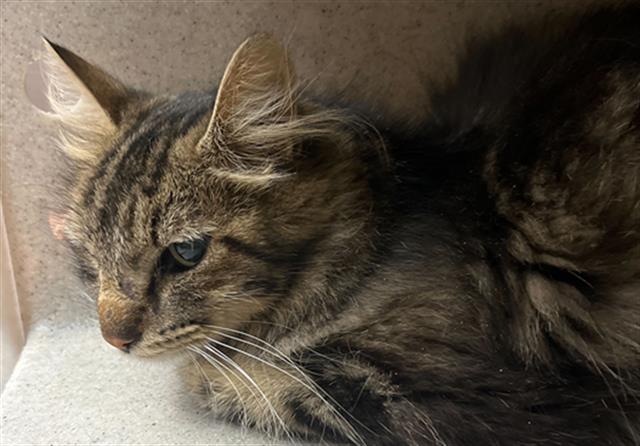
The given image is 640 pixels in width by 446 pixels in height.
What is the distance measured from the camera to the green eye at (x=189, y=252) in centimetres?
107

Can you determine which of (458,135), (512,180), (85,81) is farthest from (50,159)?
(512,180)

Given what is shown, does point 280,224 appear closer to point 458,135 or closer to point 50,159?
point 458,135

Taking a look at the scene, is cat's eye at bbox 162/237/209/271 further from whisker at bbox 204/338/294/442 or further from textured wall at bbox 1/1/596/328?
textured wall at bbox 1/1/596/328

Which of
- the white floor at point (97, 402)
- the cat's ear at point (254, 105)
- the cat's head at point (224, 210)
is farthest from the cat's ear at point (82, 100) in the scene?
the white floor at point (97, 402)

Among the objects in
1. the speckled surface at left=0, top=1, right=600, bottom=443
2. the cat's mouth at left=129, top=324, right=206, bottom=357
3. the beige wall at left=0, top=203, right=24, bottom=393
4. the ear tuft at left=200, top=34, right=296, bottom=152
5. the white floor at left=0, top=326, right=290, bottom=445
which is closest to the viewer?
the ear tuft at left=200, top=34, right=296, bottom=152

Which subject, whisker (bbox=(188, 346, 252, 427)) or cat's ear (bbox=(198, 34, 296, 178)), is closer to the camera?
cat's ear (bbox=(198, 34, 296, 178))

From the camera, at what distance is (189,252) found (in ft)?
3.52

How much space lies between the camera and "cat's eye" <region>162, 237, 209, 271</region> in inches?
42.2

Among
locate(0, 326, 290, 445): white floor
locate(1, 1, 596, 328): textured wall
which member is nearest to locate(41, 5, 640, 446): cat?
locate(0, 326, 290, 445): white floor

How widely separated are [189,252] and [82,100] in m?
0.35

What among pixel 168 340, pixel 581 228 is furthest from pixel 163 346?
pixel 581 228

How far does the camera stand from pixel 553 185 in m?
1.13

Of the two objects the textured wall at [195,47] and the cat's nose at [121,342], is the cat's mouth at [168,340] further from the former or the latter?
the textured wall at [195,47]

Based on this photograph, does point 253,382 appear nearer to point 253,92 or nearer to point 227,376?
point 227,376
